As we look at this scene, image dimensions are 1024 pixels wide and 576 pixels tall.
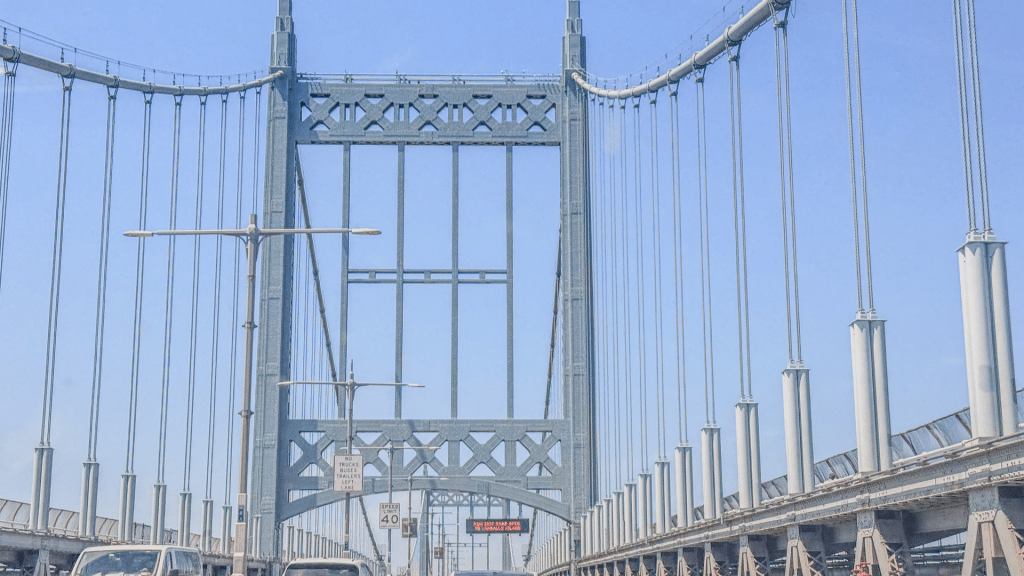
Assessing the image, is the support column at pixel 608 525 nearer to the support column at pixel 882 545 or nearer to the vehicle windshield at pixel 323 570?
the vehicle windshield at pixel 323 570

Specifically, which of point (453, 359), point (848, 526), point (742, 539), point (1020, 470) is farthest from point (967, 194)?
point (453, 359)

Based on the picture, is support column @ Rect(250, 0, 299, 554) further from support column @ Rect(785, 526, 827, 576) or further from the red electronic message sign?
support column @ Rect(785, 526, 827, 576)

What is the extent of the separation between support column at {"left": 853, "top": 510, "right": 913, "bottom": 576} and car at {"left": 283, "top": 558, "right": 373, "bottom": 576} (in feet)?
40.2

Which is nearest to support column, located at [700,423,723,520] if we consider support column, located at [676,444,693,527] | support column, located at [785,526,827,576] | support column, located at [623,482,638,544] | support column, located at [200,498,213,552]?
support column, located at [676,444,693,527]

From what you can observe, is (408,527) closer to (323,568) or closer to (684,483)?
(684,483)

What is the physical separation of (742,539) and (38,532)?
15678 mm

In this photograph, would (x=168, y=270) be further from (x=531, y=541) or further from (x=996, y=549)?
(x=531, y=541)

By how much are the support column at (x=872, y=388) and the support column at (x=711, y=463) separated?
1100 centimetres

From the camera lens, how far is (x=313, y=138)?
57.6m

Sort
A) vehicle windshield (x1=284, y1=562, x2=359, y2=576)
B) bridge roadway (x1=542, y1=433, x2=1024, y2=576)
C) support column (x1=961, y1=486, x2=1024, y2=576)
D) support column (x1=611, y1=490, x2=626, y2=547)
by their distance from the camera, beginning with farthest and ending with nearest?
support column (x1=611, y1=490, x2=626, y2=547) → vehicle windshield (x1=284, y1=562, x2=359, y2=576) → bridge roadway (x1=542, y1=433, x2=1024, y2=576) → support column (x1=961, y1=486, x2=1024, y2=576)

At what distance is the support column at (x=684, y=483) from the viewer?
3394cm

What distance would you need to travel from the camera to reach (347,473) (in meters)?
46.8

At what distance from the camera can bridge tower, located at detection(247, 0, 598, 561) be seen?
182ft

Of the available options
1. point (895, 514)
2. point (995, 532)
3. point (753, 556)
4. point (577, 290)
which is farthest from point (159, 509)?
point (995, 532)
